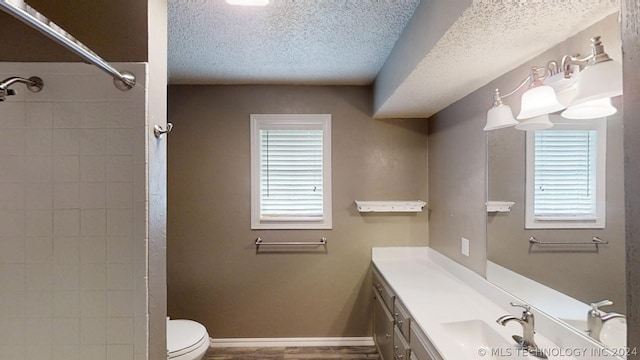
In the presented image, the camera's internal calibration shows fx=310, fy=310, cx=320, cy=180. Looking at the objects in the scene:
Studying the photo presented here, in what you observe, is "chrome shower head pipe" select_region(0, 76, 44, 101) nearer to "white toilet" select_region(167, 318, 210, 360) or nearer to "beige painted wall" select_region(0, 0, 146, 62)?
"beige painted wall" select_region(0, 0, 146, 62)

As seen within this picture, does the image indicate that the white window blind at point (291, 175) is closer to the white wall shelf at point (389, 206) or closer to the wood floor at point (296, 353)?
the white wall shelf at point (389, 206)

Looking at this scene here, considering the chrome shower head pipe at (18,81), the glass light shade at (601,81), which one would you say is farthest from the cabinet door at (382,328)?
the chrome shower head pipe at (18,81)

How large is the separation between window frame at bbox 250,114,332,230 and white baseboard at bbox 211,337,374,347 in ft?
3.35

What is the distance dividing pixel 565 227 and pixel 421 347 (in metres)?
0.86

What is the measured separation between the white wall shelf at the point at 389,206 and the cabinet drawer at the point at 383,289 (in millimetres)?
533

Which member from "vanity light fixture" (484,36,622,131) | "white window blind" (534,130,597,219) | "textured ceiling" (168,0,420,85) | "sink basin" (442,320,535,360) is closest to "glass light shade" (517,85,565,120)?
"vanity light fixture" (484,36,622,131)

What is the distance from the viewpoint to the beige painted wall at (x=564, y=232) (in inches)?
43.6

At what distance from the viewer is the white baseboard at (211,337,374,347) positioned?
280 centimetres

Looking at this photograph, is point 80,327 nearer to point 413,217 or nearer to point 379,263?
point 379,263

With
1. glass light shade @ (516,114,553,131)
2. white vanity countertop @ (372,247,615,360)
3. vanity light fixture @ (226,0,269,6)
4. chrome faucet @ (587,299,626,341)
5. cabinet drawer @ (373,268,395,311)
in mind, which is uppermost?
vanity light fixture @ (226,0,269,6)

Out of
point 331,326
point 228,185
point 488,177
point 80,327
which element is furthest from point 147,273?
point 331,326

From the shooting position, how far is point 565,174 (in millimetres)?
1353

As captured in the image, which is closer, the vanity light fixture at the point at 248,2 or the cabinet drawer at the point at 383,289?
the vanity light fixture at the point at 248,2

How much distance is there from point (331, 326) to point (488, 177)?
189 cm
